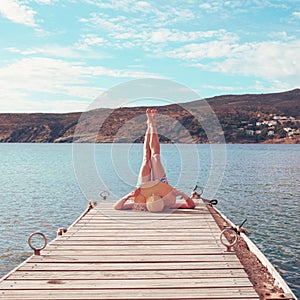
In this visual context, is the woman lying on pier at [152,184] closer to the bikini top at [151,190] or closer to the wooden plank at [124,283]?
the bikini top at [151,190]

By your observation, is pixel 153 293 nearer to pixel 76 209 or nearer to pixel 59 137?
pixel 76 209

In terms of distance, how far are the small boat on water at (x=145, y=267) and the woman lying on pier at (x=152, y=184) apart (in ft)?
5.70

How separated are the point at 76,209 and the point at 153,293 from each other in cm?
1726

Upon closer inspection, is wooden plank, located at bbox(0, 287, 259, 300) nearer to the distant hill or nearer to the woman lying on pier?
the woman lying on pier

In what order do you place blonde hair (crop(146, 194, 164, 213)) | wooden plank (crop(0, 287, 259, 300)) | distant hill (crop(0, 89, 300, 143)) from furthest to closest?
distant hill (crop(0, 89, 300, 143)) < blonde hair (crop(146, 194, 164, 213)) < wooden plank (crop(0, 287, 259, 300))

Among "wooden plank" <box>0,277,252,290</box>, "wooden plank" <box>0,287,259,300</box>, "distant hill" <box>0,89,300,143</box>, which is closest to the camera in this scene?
"wooden plank" <box>0,287,259,300</box>

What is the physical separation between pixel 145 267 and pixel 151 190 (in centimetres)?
563

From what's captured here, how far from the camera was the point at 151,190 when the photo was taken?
13148 millimetres

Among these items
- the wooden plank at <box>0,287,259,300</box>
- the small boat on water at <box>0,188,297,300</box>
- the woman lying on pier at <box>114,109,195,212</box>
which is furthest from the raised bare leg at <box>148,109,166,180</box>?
the wooden plank at <box>0,287,259,300</box>

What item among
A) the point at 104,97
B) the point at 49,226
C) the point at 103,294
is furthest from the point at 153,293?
the point at 49,226

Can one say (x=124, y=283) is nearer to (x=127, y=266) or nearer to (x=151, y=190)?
(x=127, y=266)

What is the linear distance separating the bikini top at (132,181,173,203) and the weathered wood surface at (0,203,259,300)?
75.4 inches

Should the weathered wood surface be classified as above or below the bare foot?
below

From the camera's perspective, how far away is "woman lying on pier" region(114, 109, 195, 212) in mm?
13125
